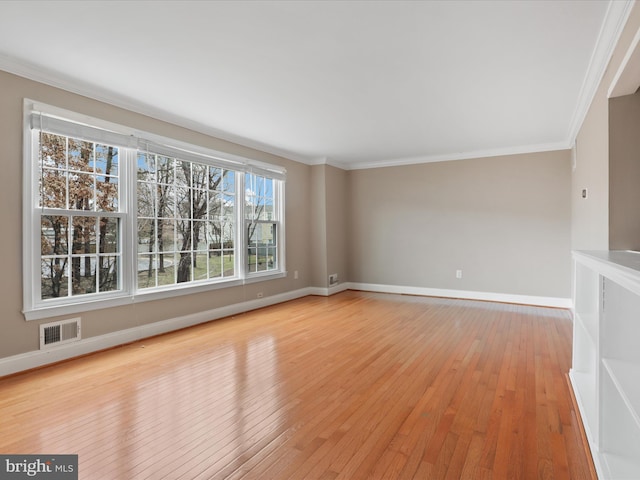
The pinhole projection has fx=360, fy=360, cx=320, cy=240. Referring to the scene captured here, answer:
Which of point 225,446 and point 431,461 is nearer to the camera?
point 431,461

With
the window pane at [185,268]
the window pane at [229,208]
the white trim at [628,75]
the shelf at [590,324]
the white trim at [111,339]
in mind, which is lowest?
the white trim at [111,339]

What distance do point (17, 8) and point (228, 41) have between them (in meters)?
1.23

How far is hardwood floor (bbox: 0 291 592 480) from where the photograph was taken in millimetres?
1749

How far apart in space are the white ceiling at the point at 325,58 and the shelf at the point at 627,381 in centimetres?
194

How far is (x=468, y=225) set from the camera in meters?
6.11

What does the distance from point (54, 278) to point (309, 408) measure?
8.42ft

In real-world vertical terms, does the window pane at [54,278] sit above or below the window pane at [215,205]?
below

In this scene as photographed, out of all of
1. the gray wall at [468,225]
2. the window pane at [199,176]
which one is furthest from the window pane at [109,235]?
the gray wall at [468,225]

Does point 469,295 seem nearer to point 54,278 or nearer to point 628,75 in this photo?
point 628,75

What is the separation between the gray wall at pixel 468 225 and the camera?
5492 millimetres

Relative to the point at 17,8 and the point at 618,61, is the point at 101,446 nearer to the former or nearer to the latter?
the point at 17,8

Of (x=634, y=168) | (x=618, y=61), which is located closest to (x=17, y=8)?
(x=618, y=61)

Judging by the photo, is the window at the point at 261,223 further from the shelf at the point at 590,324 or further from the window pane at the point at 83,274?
the shelf at the point at 590,324

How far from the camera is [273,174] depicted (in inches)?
227
